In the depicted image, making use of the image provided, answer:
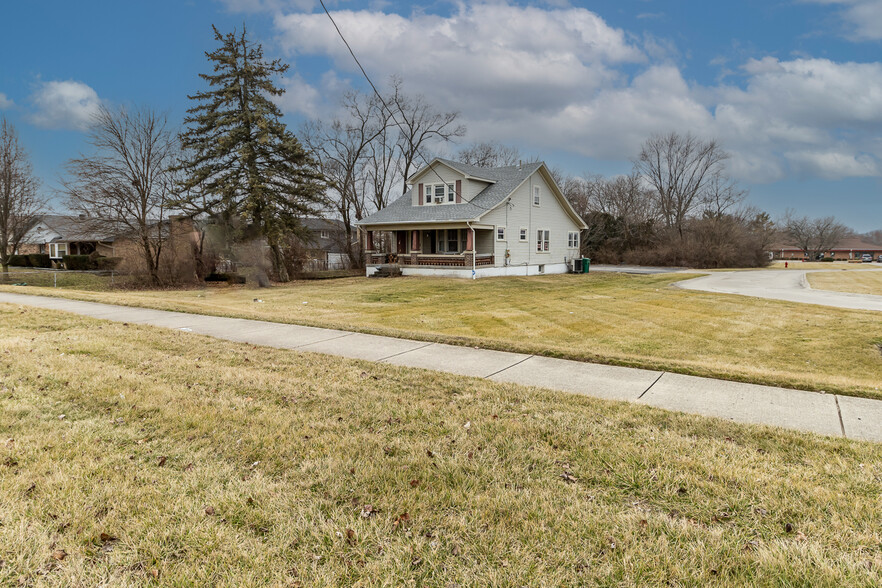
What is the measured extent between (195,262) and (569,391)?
26.0 metres

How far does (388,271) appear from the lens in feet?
89.5

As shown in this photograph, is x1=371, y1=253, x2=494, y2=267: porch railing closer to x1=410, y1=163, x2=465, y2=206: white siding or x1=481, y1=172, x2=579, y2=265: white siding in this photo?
x1=481, y1=172, x2=579, y2=265: white siding

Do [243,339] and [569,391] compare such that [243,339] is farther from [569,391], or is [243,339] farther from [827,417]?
[827,417]

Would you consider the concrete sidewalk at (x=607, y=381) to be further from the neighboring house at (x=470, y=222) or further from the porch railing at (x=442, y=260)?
the neighboring house at (x=470, y=222)

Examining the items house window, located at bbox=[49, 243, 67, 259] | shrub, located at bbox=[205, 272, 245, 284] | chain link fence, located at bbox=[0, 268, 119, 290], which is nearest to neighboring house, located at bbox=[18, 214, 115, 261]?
house window, located at bbox=[49, 243, 67, 259]

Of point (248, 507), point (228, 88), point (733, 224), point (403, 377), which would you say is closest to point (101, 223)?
point (228, 88)

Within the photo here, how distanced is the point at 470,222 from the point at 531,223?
6.88 metres

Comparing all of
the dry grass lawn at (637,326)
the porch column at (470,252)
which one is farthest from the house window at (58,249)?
the porch column at (470,252)

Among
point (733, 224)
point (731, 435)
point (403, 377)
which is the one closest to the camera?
point (731, 435)

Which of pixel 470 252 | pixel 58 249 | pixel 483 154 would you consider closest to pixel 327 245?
pixel 483 154

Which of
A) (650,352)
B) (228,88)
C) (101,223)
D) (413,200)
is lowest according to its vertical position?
(650,352)

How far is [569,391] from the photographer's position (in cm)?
502

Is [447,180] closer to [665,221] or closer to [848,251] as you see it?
[665,221]

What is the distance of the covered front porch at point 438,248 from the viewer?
1025 inches
